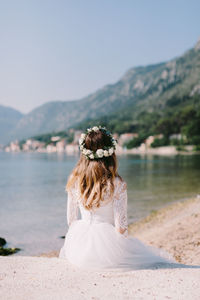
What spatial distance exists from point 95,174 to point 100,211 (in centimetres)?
55

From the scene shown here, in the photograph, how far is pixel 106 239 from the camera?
442 cm

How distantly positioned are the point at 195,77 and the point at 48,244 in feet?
584

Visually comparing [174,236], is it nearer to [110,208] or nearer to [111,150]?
[110,208]

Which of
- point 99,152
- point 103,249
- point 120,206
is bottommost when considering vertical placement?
point 103,249

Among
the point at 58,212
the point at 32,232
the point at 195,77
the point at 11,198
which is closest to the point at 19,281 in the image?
the point at 32,232

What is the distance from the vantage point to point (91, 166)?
4.31 meters

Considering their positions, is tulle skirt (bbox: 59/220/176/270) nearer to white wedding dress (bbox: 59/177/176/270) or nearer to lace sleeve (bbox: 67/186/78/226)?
white wedding dress (bbox: 59/177/176/270)

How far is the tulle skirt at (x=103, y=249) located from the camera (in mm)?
4438

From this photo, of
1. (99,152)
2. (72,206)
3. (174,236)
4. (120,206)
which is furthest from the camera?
(174,236)

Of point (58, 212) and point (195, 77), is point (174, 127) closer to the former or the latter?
point (195, 77)

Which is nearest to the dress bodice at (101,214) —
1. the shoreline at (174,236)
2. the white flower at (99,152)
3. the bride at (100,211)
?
the bride at (100,211)

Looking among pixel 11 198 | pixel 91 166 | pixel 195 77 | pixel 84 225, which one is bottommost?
pixel 11 198

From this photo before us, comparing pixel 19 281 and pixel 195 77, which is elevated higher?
pixel 195 77

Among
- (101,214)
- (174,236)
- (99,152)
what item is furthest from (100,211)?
(174,236)
